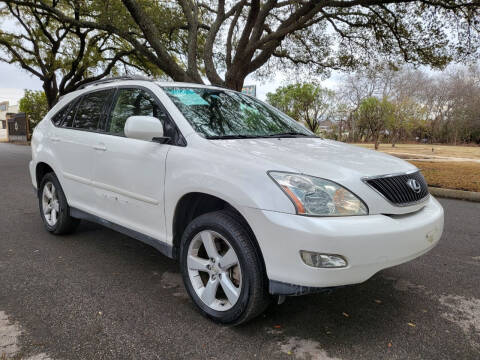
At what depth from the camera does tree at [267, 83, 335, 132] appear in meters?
39.2

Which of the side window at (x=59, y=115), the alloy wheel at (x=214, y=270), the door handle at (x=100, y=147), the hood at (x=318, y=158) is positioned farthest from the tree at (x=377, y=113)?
the alloy wheel at (x=214, y=270)

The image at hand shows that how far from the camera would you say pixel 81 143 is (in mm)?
3594

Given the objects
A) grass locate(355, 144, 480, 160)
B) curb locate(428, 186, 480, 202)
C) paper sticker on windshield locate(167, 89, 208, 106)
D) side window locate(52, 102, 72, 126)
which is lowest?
curb locate(428, 186, 480, 202)

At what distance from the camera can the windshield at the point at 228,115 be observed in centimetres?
289

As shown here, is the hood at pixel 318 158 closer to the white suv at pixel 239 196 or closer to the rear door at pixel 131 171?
the white suv at pixel 239 196

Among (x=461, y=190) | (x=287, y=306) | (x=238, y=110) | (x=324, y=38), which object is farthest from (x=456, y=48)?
(x=287, y=306)

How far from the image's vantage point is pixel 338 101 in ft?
139

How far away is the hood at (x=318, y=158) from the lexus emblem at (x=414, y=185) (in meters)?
0.09

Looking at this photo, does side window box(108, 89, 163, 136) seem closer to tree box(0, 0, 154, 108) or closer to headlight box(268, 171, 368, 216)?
headlight box(268, 171, 368, 216)

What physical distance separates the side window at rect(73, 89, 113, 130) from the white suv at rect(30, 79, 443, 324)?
0.7 inches

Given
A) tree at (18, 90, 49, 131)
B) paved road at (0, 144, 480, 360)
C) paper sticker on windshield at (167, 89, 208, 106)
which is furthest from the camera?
tree at (18, 90, 49, 131)

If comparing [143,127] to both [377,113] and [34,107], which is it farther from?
[34,107]

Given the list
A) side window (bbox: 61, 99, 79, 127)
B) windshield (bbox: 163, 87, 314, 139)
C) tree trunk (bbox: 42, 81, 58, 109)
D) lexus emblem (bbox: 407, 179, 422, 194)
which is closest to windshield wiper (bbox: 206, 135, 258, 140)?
windshield (bbox: 163, 87, 314, 139)

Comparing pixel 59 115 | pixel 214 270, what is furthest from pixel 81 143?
pixel 214 270
